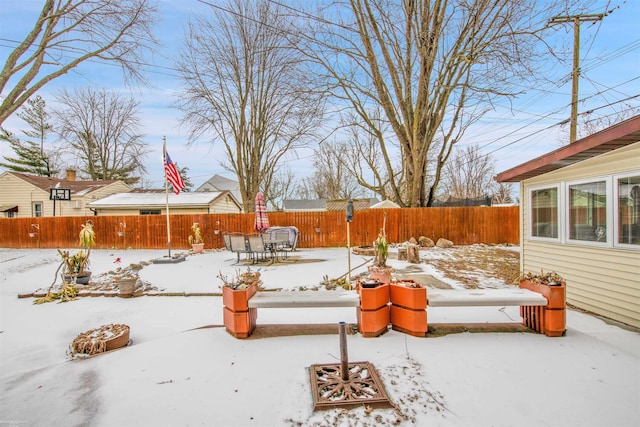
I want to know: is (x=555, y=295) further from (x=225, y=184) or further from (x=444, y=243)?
(x=225, y=184)

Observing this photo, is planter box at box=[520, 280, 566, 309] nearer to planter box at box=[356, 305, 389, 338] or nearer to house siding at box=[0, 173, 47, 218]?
planter box at box=[356, 305, 389, 338]

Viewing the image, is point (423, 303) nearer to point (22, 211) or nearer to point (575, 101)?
point (575, 101)

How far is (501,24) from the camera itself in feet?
28.6

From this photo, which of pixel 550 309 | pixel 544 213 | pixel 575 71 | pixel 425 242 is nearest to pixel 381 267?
pixel 550 309

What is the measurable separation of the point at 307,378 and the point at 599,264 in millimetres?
4485

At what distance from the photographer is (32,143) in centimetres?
2464

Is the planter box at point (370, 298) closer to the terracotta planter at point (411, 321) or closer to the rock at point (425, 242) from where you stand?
the terracotta planter at point (411, 321)

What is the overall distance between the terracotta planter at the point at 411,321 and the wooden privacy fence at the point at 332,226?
9268mm

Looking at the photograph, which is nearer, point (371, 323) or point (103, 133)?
point (371, 323)

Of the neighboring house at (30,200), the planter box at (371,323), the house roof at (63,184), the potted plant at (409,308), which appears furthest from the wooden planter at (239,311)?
the house roof at (63,184)

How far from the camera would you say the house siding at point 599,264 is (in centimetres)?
368

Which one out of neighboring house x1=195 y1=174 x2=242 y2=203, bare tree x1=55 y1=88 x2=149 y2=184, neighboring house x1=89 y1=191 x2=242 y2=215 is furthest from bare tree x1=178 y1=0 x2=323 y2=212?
neighboring house x1=195 y1=174 x2=242 y2=203

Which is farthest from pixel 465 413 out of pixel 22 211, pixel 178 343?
pixel 22 211

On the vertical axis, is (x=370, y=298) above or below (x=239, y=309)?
above
